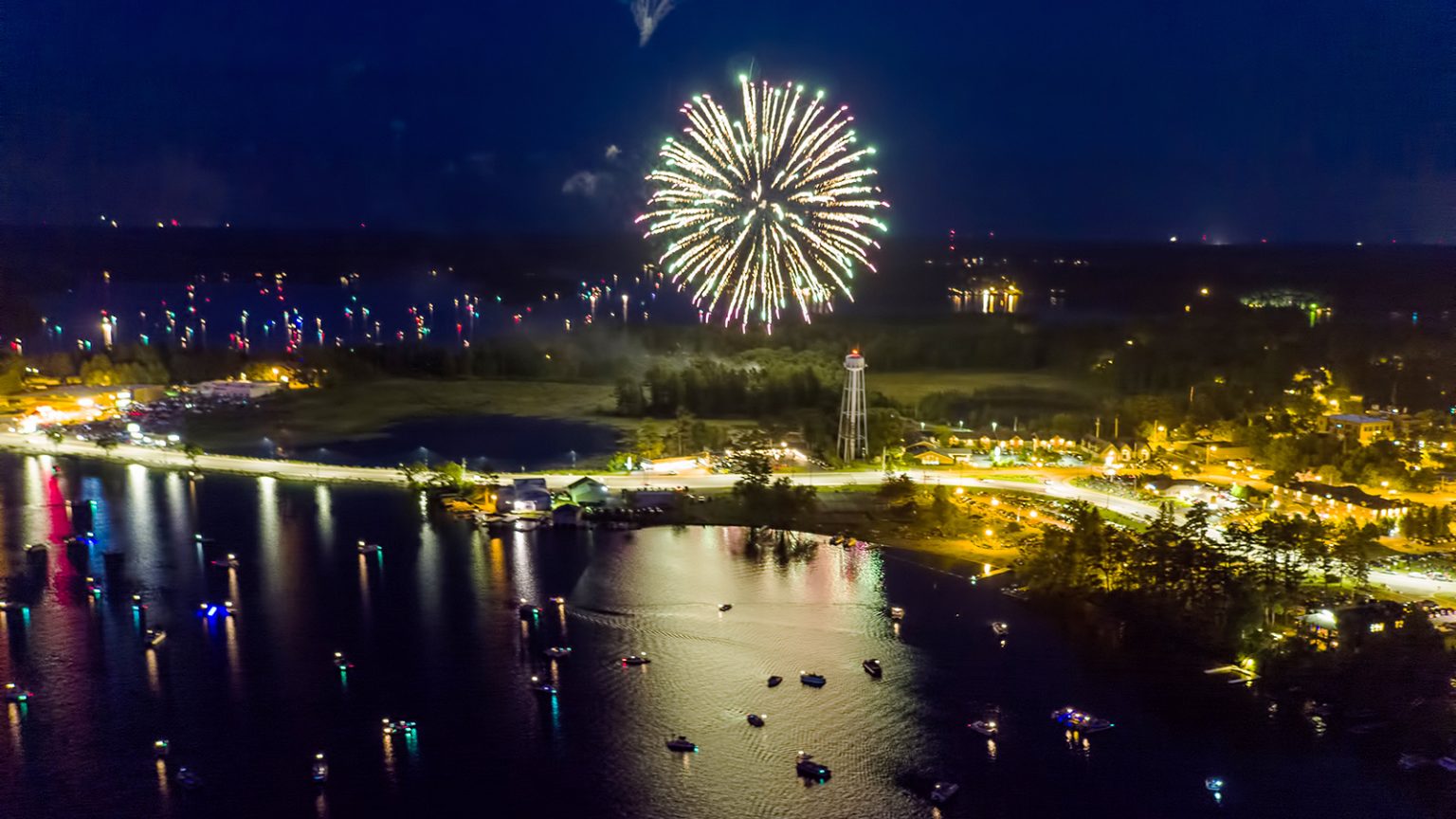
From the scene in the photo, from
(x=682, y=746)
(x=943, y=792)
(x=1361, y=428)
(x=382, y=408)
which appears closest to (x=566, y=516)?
(x=682, y=746)

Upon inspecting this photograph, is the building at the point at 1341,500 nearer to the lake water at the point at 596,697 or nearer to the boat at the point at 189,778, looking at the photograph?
the lake water at the point at 596,697

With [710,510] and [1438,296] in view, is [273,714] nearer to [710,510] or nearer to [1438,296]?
[710,510]

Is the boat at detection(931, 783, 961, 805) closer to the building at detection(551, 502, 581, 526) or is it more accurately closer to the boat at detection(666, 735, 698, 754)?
the boat at detection(666, 735, 698, 754)

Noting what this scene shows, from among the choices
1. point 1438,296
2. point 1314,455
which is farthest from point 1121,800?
point 1438,296

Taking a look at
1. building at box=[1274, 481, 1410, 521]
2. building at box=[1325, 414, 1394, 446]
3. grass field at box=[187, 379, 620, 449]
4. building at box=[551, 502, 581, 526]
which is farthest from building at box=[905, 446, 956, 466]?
building at box=[1325, 414, 1394, 446]

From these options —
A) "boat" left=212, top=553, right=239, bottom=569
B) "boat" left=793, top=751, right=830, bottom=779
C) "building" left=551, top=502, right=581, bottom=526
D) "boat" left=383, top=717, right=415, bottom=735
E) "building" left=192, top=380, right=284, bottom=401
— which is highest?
"building" left=192, top=380, right=284, bottom=401

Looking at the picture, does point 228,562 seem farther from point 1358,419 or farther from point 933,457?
point 1358,419
